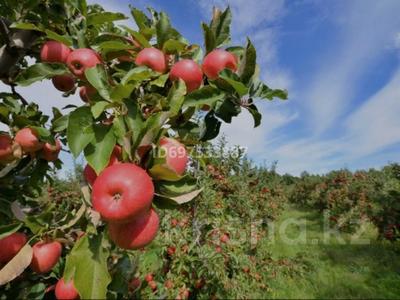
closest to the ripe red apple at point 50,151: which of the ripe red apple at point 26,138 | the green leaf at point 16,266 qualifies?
the ripe red apple at point 26,138

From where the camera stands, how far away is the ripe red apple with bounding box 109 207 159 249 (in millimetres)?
861

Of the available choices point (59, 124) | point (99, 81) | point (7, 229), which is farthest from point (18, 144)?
point (99, 81)

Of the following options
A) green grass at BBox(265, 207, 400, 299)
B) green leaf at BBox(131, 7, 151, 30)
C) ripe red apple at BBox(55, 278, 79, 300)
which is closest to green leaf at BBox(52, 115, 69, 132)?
green leaf at BBox(131, 7, 151, 30)

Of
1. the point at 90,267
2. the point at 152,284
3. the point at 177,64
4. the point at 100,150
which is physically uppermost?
the point at 177,64

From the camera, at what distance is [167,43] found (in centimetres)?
107

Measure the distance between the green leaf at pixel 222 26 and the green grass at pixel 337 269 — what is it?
6108 mm

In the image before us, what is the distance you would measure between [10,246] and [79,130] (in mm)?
688

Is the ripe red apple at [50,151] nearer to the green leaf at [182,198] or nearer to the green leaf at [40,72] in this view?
the green leaf at [40,72]

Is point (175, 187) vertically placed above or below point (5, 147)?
below

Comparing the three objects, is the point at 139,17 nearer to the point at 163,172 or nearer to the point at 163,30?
the point at 163,30

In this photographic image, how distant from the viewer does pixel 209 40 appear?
1134 mm

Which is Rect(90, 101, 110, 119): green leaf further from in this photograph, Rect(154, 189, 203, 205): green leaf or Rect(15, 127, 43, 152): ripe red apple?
Rect(15, 127, 43, 152): ripe red apple

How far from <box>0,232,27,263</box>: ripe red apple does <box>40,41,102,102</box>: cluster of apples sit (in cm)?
61

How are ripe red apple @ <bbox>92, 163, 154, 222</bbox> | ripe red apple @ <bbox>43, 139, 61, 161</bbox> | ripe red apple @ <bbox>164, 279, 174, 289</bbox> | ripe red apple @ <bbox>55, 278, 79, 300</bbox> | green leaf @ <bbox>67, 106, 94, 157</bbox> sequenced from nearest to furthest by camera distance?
1. ripe red apple @ <bbox>92, 163, 154, 222</bbox>
2. green leaf @ <bbox>67, 106, 94, 157</bbox>
3. ripe red apple @ <bbox>55, 278, 79, 300</bbox>
4. ripe red apple @ <bbox>43, 139, 61, 161</bbox>
5. ripe red apple @ <bbox>164, 279, 174, 289</bbox>
